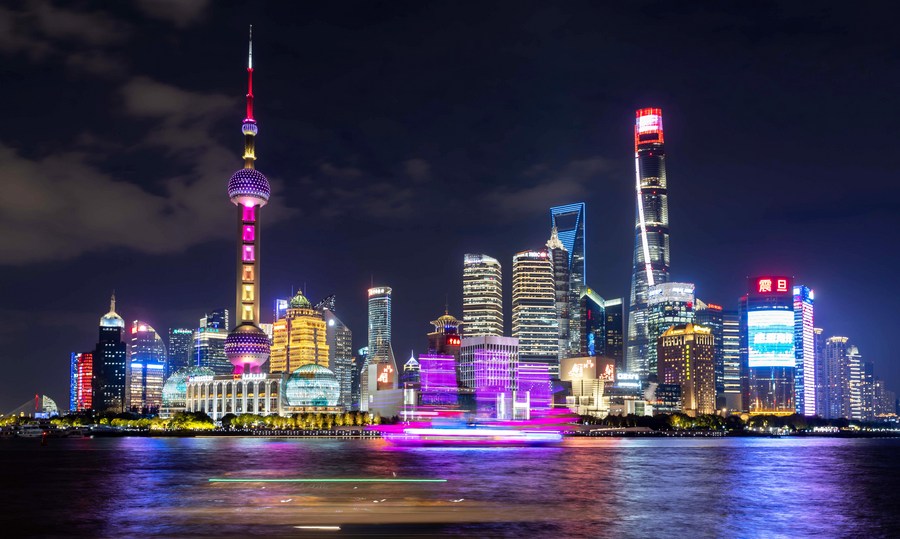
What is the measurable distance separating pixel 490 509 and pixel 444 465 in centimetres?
5278

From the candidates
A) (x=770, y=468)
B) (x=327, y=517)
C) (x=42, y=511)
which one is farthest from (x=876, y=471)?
(x=42, y=511)

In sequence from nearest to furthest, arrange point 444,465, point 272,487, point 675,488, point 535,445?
point 272,487 < point 675,488 < point 444,465 < point 535,445

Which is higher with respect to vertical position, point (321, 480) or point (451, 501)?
point (451, 501)

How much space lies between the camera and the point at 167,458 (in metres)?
141

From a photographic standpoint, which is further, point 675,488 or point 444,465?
point 444,465

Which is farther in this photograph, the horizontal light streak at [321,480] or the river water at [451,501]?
the horizontal light streak at [321,480]

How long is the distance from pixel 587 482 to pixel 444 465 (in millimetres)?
29611

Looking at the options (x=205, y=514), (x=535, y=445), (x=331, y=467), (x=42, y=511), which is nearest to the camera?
(x=205, y=514)

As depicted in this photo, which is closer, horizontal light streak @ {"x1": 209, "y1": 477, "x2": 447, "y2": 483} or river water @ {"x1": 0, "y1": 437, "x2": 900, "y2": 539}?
river water @ {"x1": 0, "y1": 437, "x2": 900, "y2": 539}

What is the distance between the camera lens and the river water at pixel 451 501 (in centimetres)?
5525

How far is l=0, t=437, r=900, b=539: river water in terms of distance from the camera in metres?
55.2

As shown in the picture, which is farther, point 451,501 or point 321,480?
point 321,480

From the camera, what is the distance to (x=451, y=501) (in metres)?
68.0

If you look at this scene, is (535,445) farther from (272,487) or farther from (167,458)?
(272,487)
